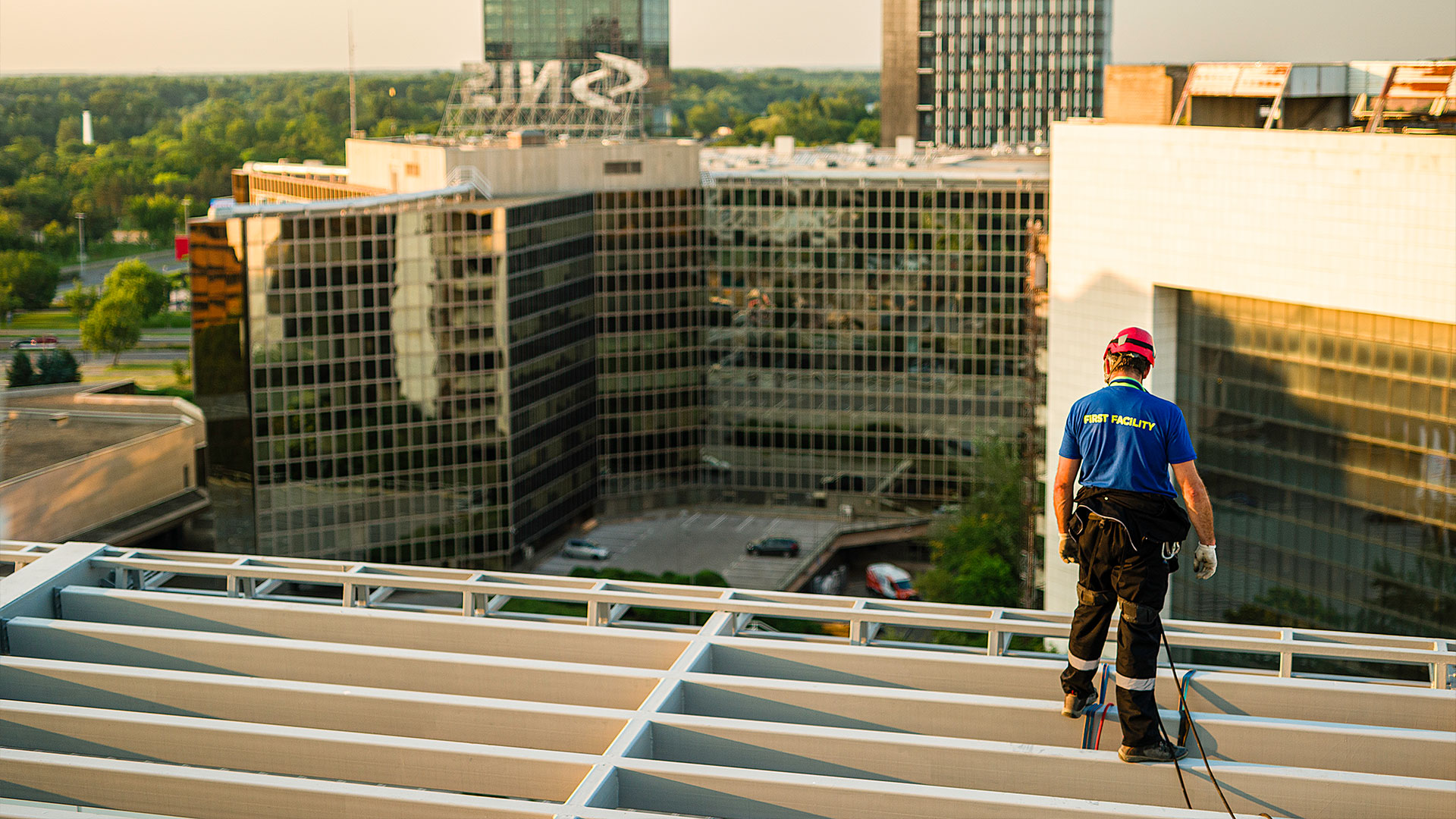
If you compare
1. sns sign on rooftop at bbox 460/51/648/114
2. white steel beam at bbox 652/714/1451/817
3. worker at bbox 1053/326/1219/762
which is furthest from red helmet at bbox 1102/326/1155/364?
sns sign on rooftop at bbox 460/51/648/114

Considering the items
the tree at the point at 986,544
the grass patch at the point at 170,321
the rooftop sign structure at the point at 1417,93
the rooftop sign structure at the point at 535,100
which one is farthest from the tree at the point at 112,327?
the rooftop sign structure at the point at 1417,93

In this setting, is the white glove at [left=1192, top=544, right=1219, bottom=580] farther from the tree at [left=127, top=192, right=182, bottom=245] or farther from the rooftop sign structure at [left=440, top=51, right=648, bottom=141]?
the tree at [left=127, top=192, right=182, bottom=245]

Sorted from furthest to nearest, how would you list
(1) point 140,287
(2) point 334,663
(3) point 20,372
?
(1) point 140,287
(3) point 20,372
(2) point 334,663

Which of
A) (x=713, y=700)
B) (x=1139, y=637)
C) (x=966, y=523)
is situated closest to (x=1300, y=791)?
(x=1139, y=637)

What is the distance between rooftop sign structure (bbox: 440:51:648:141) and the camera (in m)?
97.2

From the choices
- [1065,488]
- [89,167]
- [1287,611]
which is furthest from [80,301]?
[1065,488]

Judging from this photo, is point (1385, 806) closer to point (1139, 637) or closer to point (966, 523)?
point (1139, 637)

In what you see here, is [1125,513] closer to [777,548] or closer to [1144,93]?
[1144,93]

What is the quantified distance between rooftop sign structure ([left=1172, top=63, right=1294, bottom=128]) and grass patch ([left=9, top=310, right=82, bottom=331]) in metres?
114

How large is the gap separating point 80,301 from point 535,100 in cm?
5807

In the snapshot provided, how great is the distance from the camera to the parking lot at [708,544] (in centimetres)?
7550

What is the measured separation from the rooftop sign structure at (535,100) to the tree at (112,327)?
Answer: 41.1 m

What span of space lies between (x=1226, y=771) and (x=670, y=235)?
244 feet

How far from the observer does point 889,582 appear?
7675cm
